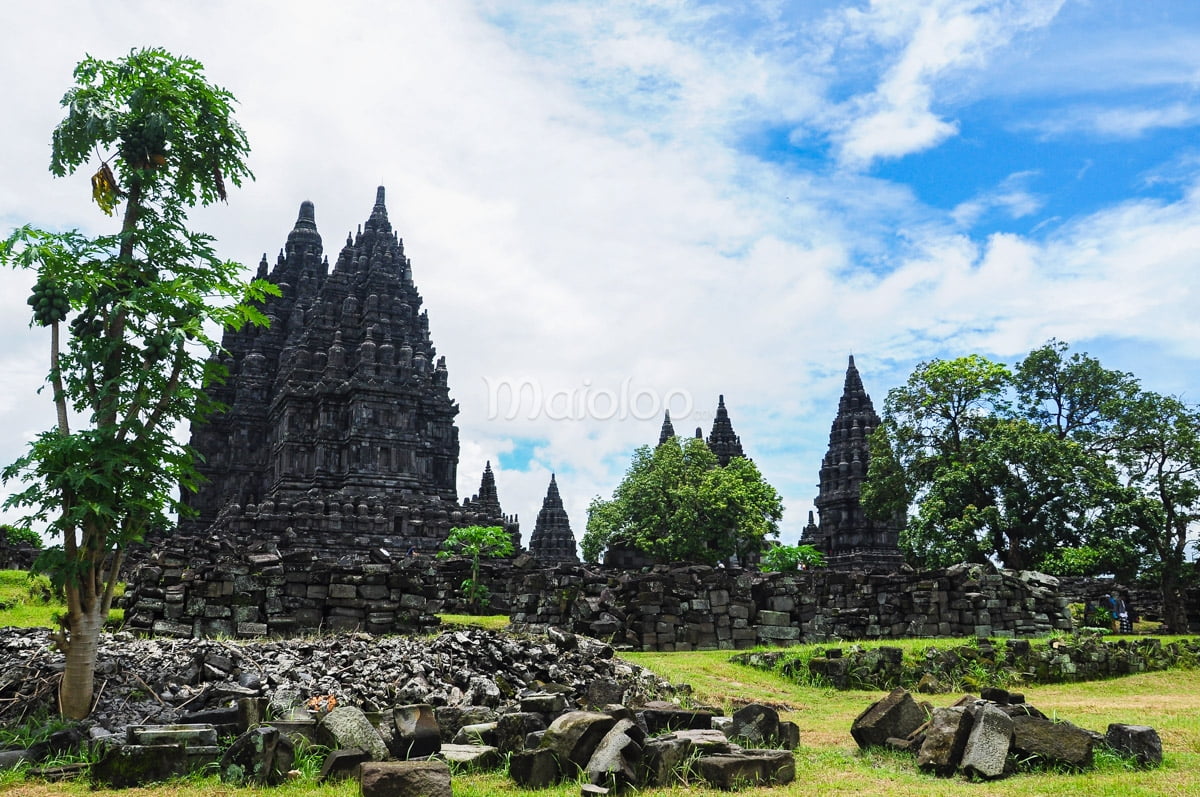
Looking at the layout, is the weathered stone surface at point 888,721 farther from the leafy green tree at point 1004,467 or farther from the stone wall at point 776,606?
the leafy green tree at point 1004,467

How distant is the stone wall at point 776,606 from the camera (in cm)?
1962

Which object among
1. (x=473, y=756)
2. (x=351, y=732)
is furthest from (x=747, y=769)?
(x=351, y=732)

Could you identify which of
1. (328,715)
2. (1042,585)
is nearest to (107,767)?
(328,715)

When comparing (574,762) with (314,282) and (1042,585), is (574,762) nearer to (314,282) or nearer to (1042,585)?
(1042,585)

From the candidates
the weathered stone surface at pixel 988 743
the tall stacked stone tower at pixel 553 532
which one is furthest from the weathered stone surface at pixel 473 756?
the tall stacked stone tower at pixel 553 532

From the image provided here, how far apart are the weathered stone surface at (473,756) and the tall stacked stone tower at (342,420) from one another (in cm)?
2882

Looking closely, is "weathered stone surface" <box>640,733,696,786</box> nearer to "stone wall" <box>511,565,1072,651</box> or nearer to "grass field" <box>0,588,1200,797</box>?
"grass field" <box>0,588,1200,797</box>

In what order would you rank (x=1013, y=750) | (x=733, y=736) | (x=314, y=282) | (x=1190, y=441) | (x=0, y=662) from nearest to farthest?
(x=1013, y=750) < (x=733, y=736) < (x=0, y=662) < (x=1190, y=441) < (x=314, y=282)

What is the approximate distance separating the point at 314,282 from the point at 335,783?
54017 mm

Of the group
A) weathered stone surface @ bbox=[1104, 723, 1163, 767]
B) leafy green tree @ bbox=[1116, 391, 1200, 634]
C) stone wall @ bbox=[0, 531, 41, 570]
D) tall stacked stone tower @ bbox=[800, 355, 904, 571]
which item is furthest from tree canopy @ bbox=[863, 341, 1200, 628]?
stone wall @ bbox=[0, 531, 41, 570]

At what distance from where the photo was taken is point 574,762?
7859 millimetres

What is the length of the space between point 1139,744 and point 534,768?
6177 millimetres

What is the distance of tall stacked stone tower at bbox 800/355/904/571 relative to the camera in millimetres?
54094

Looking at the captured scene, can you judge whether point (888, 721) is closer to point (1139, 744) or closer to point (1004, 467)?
point (1139, 744)
